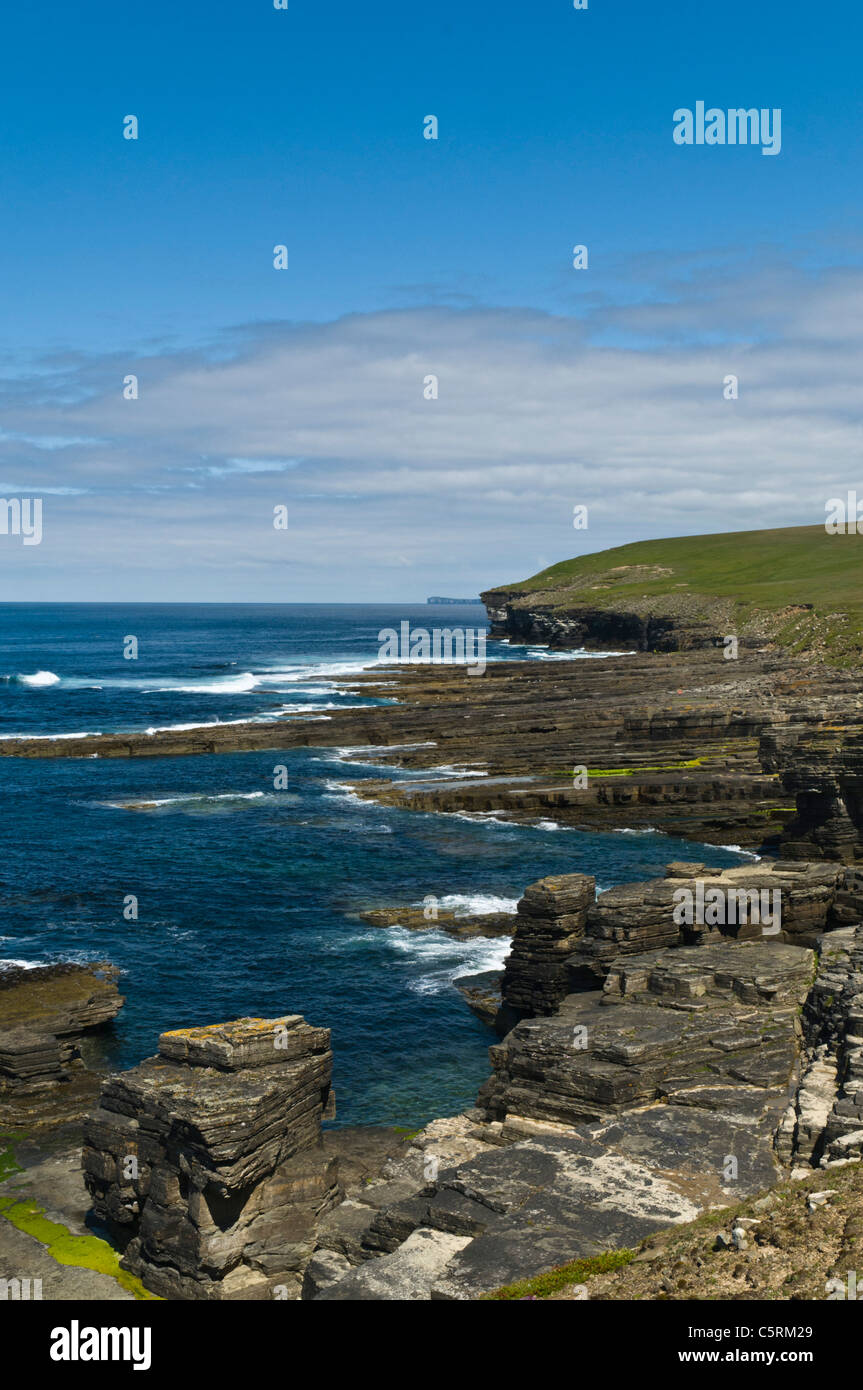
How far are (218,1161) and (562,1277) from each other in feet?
29.5

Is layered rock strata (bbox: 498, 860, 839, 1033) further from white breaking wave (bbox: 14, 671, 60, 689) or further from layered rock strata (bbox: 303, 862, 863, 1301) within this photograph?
white breaking wave (bbox: 14, 671, 60, 689)

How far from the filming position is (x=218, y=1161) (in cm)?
2211

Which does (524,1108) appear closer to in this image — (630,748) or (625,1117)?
(625,1117)

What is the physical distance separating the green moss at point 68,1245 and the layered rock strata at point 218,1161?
30 centimetres

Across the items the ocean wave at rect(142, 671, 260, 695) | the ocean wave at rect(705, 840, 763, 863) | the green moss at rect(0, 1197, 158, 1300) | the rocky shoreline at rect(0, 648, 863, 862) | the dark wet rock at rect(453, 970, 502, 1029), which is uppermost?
the ocean wave at rect(142, 671, 260, 695)

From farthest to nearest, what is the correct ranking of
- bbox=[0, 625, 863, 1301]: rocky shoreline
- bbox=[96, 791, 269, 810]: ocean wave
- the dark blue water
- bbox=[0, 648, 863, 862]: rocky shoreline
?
bbox=[96, 791, 269, 810]: ocean wave, bbox=[0, 648, 863, 862]: rocky shoreline, the dark blue water, bbox=[0, 625, 863, 1301]: rocky shoreline

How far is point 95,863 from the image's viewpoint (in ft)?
186

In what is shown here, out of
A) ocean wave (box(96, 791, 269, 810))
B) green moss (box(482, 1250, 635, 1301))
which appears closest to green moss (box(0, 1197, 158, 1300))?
green moss (box(482, 1250, 635, 1301))

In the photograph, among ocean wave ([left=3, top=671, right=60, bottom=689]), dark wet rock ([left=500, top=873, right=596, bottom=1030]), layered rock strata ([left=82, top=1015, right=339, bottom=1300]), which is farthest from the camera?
ocean wave ([left=3, top=671, right=60, bottom=689])

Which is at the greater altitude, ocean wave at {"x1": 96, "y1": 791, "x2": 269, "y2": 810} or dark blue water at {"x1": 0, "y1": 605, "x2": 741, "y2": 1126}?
ocean wave at {"x1": 96, "y1": 791, "x2": 269, "y2": 810}

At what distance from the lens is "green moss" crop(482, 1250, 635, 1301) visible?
1562 centimetres

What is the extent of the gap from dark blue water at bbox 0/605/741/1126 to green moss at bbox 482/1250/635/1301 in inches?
591

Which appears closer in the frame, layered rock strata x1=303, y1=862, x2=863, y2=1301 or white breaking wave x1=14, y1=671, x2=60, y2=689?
layered rock strata x1=303, y1=862, x2=863, y2=1301
